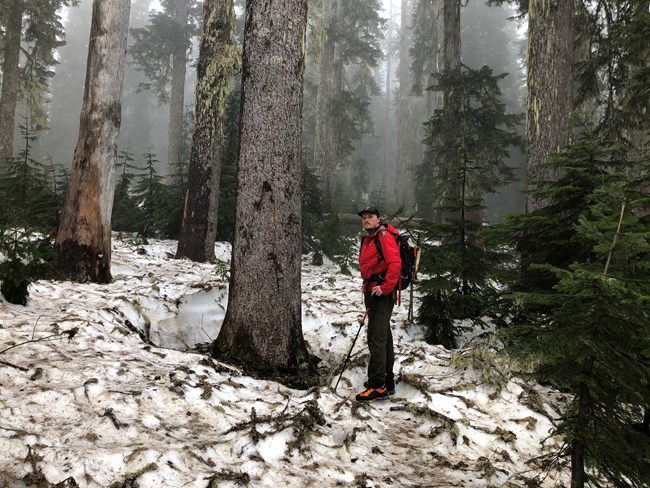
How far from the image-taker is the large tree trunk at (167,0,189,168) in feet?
71.4

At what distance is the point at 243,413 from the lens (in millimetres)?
3230

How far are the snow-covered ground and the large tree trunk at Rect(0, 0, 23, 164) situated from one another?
12.2 metres

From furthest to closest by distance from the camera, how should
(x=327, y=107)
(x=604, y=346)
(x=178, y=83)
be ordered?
(x=178, y=83) → (x=327, y=107) → (x=604, y=346)

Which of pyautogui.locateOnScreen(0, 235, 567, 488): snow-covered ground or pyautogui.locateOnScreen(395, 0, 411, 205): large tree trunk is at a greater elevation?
pyautogui.locateOnScreen(395, 0, 411, 205): large tree trunk

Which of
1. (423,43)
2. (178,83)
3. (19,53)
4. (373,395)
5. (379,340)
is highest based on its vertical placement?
(423,43)

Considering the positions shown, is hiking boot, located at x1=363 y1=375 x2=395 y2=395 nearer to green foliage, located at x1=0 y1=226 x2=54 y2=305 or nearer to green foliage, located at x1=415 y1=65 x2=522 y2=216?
green foliage, located at x1=0 y1=226 x2=54 y2=305

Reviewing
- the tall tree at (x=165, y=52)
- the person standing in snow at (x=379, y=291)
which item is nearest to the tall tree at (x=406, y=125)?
the tall tree at (x=165, y=52)

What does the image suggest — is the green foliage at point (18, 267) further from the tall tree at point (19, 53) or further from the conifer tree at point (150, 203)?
the tall tree at point (19, 53)

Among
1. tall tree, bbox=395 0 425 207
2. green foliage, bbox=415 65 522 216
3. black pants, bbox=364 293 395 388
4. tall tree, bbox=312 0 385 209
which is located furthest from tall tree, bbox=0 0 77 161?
tall tree, bbox=395 0 425 207

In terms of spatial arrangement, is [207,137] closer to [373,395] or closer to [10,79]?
[373,395]

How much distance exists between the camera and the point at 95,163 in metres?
5.97

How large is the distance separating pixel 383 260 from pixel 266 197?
1.39 metres

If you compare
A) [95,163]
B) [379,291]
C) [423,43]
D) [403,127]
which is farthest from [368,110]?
[379,291]

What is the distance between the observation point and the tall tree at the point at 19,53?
13.8 m
